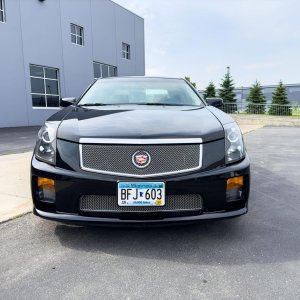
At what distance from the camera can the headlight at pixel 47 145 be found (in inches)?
96.2

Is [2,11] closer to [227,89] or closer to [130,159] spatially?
[130,159]

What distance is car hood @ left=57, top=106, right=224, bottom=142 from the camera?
2398mm

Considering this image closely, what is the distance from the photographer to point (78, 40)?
19.7 metres

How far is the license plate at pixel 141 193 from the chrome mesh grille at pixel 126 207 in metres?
0.04

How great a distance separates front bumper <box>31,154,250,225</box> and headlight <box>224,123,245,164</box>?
80 millimetres

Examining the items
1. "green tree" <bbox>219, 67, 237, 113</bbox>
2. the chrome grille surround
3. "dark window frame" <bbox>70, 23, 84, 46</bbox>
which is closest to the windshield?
the chrome grille surround

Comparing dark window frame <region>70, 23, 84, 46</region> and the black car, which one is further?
dark window frame <region>70, 23, 84, 46</region>

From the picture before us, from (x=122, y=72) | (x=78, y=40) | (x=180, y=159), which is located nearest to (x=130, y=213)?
(x=180, y=159)

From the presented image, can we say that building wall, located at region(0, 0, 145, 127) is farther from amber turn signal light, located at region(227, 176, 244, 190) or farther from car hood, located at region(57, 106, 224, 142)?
amber turn signal light, located at region(227, 176, 244, 190)

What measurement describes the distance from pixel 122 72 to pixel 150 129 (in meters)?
22.3

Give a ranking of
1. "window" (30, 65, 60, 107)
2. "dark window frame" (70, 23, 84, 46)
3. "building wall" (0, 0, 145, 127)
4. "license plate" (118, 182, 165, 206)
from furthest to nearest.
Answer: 1. "dark window frame" (70, 23, 84, 46)
2. "window" (30, 65, 60, 107)
3. "building wall" (0, 0, 145, 127)
4. "license plate" (118, 182, 165, 206)

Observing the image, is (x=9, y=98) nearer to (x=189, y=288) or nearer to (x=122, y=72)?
(x=122, y=72)

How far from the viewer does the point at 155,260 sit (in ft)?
7.61

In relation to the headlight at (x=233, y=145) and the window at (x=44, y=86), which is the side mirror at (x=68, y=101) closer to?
the headlight at (x=233, y=145)
